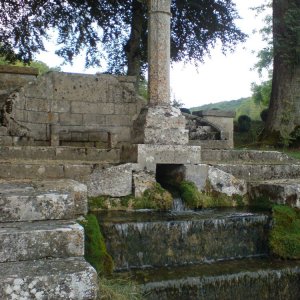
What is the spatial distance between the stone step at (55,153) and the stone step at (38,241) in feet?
13.4

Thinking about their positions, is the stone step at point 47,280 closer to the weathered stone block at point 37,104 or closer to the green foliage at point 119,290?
the green foliage at point 119,290

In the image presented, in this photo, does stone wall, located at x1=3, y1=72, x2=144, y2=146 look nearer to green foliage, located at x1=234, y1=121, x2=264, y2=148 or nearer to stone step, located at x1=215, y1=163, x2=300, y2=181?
stone step, located at x1=215, y1=163, x2=300, y2=181

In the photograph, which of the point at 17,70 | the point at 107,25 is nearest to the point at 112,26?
the point at 107,25

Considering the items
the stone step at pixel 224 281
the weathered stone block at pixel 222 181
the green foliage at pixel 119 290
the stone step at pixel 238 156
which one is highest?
the stone step at pixel 238 156

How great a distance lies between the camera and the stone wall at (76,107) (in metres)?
10.4

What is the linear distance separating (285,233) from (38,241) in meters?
3.34

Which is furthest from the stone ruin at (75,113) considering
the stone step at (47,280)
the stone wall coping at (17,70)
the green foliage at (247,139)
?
the stone step at (47,280)

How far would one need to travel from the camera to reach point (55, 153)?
24.8 ft

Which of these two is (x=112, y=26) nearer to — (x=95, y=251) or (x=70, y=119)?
(x=70, y=119)

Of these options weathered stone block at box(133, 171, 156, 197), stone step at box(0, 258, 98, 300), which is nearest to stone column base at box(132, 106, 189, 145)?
weathered stone block at box(133, 171, 156, 197)

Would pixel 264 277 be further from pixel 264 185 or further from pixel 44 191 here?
pixel 44 191

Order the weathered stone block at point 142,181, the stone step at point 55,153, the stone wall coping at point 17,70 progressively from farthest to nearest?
1. the stone wall coping at point 17,70
2. the stone step at point 55,153
3. the weathered stone block at point 142,181

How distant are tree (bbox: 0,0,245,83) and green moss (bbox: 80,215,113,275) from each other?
12.0 metres

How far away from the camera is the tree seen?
15617 mm
